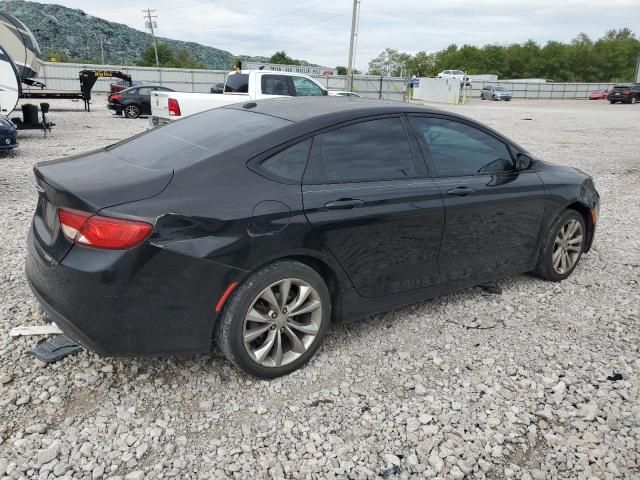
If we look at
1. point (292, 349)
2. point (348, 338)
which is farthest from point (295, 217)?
point (348, 338)

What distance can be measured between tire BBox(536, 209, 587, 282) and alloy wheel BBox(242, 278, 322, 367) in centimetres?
240

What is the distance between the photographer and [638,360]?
3463 millimetres

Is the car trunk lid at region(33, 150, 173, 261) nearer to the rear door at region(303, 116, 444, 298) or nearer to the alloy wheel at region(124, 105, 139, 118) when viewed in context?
the rear door at region(303, 116, 444, 298)

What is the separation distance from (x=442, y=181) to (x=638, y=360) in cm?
177

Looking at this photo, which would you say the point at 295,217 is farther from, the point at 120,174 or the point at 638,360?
the point at 638,360

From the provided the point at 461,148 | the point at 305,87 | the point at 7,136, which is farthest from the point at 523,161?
the point at 7,136

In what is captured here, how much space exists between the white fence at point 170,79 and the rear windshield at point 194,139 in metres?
35.8

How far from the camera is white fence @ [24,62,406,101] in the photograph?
121 feet

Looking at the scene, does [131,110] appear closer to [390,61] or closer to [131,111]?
[131,111]

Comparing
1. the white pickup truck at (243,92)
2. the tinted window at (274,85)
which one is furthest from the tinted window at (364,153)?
the tinted window at (274,85)

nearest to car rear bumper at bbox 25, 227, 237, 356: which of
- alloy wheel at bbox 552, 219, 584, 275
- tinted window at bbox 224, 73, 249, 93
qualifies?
alloy wheel at bbox 552, 219, 584, 275

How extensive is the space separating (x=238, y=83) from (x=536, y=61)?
321 ft

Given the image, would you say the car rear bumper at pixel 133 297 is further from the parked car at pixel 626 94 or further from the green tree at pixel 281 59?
the green tree at pixel 281 59

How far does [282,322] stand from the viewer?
3.01m
